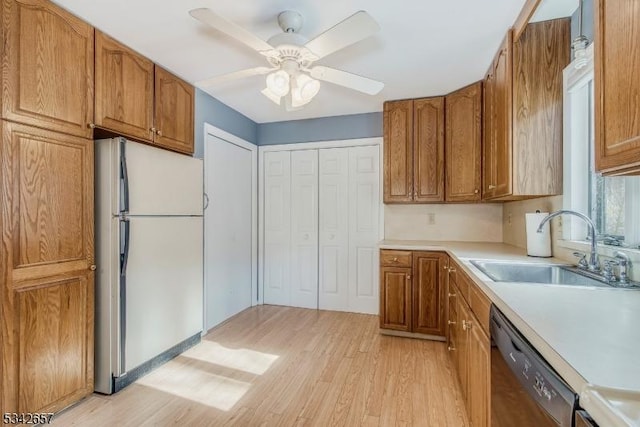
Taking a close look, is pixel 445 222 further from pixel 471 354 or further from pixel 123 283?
pixel 123 283

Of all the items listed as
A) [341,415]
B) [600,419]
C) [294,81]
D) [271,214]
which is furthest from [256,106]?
[600,419]

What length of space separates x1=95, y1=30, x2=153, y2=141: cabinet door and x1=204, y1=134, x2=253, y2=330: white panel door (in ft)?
2.64

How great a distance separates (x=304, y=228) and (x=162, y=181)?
1909mm

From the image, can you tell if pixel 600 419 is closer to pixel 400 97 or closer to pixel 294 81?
pixel 294 81

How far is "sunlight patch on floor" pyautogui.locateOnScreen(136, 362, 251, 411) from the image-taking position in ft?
6.60

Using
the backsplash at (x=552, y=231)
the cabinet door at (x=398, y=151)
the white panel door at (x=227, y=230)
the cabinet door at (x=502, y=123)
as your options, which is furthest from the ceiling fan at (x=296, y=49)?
the backsplash at (x=552, y=231)

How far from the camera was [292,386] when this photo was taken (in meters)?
2.17

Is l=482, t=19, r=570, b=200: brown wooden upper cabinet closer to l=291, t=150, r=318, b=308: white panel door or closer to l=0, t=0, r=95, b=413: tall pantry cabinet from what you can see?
l=291, t=150, r=318, b=308: white panel door

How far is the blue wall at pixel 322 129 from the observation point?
3686 millimetres

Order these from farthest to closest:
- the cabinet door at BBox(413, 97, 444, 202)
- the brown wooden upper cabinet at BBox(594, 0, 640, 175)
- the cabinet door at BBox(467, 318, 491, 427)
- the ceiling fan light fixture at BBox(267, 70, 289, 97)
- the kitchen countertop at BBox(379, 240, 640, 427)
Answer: the cabinet door at BBox(413, 97, 444, 202), the ceiling fan light fixture at BBox(267, 70, 289, 97), the cabinet door at BBox(467, 318, 491, 427), the brown wooden upper cabinet at BBox(594, 0, 640, 175), the kitchen countertop at BBox(379, 240, 640, 427)

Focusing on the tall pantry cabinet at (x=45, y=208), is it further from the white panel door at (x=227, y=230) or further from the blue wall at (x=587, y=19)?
the blue wall at (x=587, y=19)

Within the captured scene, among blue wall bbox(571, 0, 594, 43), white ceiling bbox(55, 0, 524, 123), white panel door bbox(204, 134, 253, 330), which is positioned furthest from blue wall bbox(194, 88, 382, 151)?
blue wall bbox(571, 0, 594, 43)

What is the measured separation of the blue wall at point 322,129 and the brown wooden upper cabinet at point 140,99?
129 cm

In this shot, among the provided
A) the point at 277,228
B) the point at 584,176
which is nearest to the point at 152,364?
the point at 277,228
